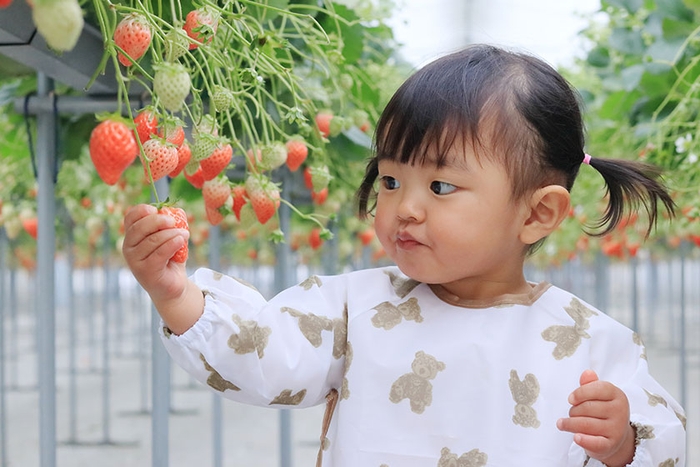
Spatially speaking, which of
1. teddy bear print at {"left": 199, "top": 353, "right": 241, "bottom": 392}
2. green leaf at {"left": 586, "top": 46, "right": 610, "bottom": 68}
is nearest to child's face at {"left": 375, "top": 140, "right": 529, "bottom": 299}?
teddy bear print at {"left": 199, "top": 353, "right": 241, "bottom": 392}

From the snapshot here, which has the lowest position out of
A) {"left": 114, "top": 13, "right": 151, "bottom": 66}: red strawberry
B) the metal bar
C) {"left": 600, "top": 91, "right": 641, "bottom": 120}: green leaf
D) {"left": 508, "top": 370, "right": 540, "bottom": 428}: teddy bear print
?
{"left": 508, "top": 370, "right": 540, "bottom": 428}: teddy bear print

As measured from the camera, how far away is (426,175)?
86 centimetres

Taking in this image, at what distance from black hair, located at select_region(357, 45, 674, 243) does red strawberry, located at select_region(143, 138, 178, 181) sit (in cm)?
28

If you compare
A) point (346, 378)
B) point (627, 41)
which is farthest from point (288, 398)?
Result: point (627, 41)

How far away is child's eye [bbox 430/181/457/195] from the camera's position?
86 cm

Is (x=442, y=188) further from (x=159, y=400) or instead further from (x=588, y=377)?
(x=159, y=400)

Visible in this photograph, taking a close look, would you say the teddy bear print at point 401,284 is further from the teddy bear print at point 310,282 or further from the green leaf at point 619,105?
the green leaf at point 619,105

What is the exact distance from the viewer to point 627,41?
202 centimetres

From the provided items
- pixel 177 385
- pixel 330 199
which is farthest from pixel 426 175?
pixel 177 385

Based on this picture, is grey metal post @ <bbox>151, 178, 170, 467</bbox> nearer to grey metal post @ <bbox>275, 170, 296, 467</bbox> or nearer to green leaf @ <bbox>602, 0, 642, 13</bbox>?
grey metal post @ <bbox>275, 170, 296, 467</bbox>

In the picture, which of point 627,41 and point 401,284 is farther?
point 627,41

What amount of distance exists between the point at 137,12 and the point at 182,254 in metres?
0.22

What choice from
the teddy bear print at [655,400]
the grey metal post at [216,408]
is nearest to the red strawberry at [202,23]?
the teddy bear print at [655,400]

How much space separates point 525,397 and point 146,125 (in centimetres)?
47
